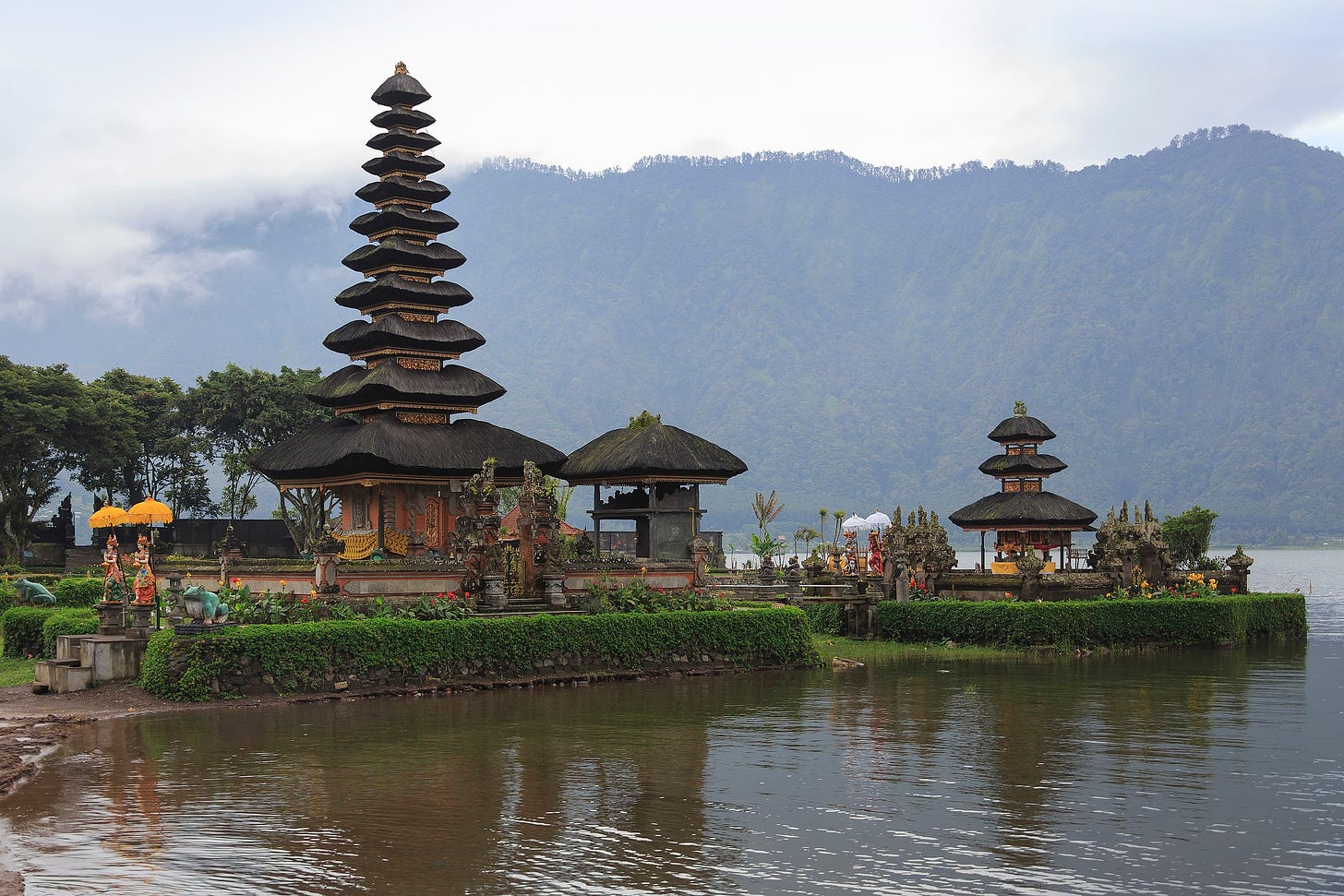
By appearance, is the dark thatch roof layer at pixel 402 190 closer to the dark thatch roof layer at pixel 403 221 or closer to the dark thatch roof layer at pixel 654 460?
the dark thatch roof layer at pixel 403 221

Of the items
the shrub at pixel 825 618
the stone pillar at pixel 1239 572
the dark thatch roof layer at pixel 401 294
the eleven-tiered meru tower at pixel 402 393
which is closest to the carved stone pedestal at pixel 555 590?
the eleven-tiered meru tower at pixel 402 393

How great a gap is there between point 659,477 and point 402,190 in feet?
46.7

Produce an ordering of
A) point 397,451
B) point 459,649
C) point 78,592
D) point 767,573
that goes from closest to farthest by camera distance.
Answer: point 459,649 → point 78,592 → point 767,573 → point 397,451

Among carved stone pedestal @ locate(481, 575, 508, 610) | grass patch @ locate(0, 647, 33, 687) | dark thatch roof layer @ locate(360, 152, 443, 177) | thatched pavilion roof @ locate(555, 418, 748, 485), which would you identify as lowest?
grass patch @ locate(0, 647, 33, 687)

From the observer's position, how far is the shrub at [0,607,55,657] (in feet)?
108

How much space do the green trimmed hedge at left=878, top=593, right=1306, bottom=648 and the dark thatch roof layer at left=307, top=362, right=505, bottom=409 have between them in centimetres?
1431

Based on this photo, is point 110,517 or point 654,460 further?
point 110,517

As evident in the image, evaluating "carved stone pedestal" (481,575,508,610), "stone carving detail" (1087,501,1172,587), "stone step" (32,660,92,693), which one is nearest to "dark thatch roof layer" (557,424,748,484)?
"carved stone pedestal" (481,575,508,610)

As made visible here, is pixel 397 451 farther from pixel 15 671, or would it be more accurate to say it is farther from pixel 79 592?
pixel 15 671

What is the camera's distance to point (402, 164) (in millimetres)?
45562

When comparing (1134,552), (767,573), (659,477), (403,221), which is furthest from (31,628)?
(1134,552)

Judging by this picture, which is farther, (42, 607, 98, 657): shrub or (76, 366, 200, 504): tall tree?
(76, 366, 200, 504): tall tree

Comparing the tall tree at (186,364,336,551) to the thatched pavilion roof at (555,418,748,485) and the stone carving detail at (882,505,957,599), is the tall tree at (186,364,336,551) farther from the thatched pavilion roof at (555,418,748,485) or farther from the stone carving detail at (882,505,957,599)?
the stone carving detail at (882,505,957,599)

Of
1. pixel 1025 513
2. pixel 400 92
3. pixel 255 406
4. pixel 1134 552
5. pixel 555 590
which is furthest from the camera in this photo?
pixel 255 406
